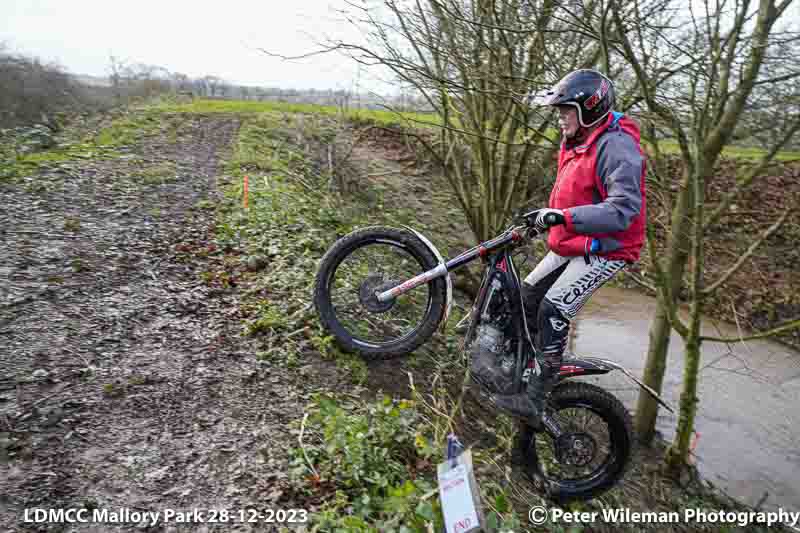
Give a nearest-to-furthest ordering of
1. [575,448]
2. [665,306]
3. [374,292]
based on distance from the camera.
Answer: [575,448] < [374,292] < [665,306]

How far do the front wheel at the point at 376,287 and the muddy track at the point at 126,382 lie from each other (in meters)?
0.45

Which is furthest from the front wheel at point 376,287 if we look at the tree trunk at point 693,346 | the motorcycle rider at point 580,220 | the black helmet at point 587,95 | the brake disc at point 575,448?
the tree trunk at point 693,346

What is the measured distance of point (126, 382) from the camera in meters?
3.48

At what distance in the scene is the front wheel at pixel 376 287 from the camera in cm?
398

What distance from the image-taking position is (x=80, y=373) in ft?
11.4

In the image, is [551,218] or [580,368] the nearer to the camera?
[551,218]

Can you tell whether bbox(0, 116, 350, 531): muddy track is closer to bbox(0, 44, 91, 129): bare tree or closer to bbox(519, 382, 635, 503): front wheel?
bbox(519, 382, 635, 503): front wheel

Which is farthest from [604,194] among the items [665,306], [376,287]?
[665,306]

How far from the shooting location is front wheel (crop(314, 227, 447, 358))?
13.1 feet

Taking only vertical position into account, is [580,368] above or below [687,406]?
above

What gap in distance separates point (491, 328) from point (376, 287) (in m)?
0.95

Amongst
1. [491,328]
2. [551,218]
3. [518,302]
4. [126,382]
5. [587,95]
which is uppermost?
[587,95]

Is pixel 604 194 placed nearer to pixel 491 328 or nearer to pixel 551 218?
pixel 551 218

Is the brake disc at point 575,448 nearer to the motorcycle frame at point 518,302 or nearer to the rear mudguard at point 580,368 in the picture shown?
the motorcycle frame at point 518,302
